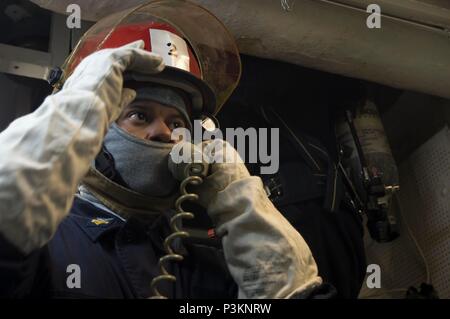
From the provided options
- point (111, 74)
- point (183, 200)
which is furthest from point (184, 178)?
point (111, 74)

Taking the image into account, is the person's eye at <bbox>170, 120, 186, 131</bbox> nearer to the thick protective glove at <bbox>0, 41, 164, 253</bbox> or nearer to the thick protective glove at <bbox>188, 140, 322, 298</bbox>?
the thick protective glove at <bbox>188, 140, 322, 298</bbox>

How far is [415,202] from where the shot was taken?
2131 mm

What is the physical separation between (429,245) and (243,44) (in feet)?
3.24

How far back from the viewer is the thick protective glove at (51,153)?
32.9 inches

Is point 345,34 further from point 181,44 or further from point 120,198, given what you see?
point 120,198

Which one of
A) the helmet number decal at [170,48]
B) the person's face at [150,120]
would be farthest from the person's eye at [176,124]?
the helmet number decal at [170,48]

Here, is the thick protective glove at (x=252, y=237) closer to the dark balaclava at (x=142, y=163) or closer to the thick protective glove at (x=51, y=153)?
the dark balaclava at (x=142, y=163)

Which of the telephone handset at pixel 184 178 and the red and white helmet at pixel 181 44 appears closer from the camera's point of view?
the telephone handset at pixel 184 178

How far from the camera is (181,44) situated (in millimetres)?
1516

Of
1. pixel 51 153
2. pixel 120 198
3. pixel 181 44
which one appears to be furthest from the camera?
pixel 181 44

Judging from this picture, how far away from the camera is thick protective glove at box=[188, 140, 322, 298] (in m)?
1.09

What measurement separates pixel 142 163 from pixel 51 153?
337 mm

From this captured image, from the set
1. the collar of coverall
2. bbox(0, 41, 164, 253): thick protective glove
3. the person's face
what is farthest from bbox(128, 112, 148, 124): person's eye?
bbox(0, 41, 164, 253): thick protective glove

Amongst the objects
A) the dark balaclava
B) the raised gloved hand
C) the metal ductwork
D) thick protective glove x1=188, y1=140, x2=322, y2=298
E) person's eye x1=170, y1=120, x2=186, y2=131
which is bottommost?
thick protective glove x1=188, y1=140, x2=322, y2=298
